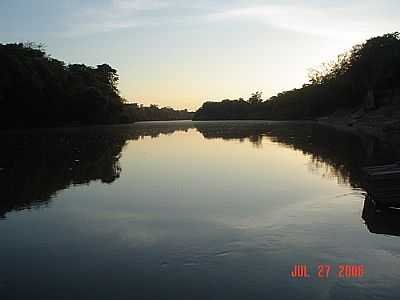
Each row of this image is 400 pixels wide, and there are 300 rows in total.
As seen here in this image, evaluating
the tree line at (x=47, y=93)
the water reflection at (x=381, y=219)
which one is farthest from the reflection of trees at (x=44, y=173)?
the tree line at (x=47, y=93)

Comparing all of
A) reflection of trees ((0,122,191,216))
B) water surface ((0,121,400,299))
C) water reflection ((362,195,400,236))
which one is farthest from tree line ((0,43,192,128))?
water reflection ((362,195,400,236))

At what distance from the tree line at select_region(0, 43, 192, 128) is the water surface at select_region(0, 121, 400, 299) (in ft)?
167

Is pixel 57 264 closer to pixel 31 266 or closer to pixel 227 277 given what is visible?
pixel 31 266

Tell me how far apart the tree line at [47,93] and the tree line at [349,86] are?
48340mm

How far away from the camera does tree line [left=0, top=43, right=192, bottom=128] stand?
62281mm

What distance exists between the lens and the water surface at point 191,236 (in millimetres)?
5867

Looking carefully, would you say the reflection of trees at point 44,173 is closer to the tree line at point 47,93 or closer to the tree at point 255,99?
the tree line at point 47,93

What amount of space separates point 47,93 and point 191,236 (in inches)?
2714

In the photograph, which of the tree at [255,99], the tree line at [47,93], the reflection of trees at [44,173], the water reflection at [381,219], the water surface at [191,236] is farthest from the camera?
the tree at [255,99]

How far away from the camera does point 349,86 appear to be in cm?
8844

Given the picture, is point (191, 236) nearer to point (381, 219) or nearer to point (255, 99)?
A: point (381, 219)

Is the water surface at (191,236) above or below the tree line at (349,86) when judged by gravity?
below

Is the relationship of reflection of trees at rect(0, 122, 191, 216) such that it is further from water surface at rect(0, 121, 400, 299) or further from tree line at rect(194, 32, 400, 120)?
tree line at rect(194, 32, 400, 120)

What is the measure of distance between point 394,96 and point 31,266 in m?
67.2
